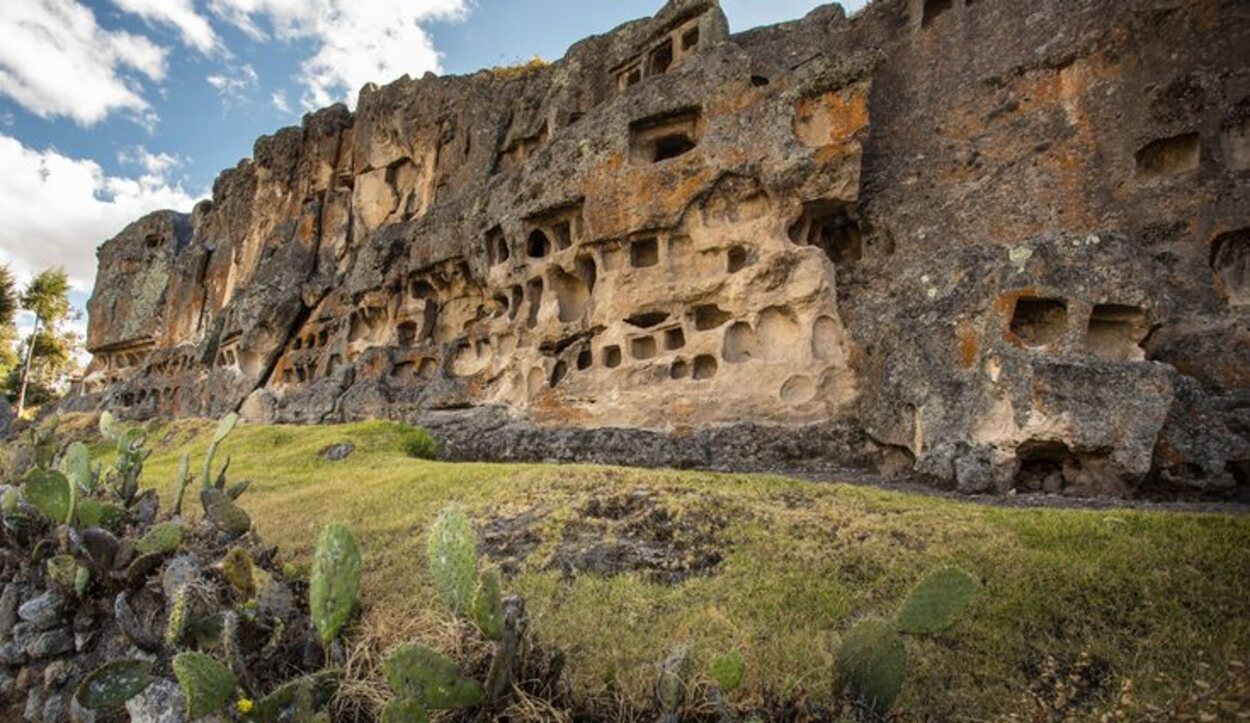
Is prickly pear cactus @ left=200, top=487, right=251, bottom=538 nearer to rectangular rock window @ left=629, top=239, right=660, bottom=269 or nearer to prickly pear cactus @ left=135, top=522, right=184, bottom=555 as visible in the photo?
prickly pear cactus @ left=135, top=522, right=184, bottom=555

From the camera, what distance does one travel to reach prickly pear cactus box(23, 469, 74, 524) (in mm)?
5156

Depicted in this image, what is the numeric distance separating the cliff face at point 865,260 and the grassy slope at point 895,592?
266 cm

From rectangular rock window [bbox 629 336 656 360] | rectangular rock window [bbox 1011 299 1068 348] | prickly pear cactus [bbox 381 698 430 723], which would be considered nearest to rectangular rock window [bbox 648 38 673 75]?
rectangular rock window [bbox 629 336 656 360]

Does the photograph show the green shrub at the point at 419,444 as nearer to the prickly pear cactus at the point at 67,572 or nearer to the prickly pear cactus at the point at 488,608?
the prickly pear cactus at the point at 67,572

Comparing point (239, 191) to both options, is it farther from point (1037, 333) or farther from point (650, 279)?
point (1037, 333)

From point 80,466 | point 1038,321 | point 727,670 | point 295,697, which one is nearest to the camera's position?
point 727,670

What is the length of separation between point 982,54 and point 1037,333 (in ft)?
25.5

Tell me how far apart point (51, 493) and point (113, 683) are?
2.81 m

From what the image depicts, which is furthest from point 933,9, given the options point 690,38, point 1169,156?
point 1169,156

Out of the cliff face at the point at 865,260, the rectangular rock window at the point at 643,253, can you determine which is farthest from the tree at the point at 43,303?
the rectangular rock window at the point at 643,253

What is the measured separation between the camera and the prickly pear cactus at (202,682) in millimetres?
2936

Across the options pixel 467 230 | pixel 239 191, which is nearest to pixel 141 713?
pixel 467 230

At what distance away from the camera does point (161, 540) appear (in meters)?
4.80

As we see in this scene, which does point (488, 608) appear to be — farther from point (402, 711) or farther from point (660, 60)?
point (660, 60)
